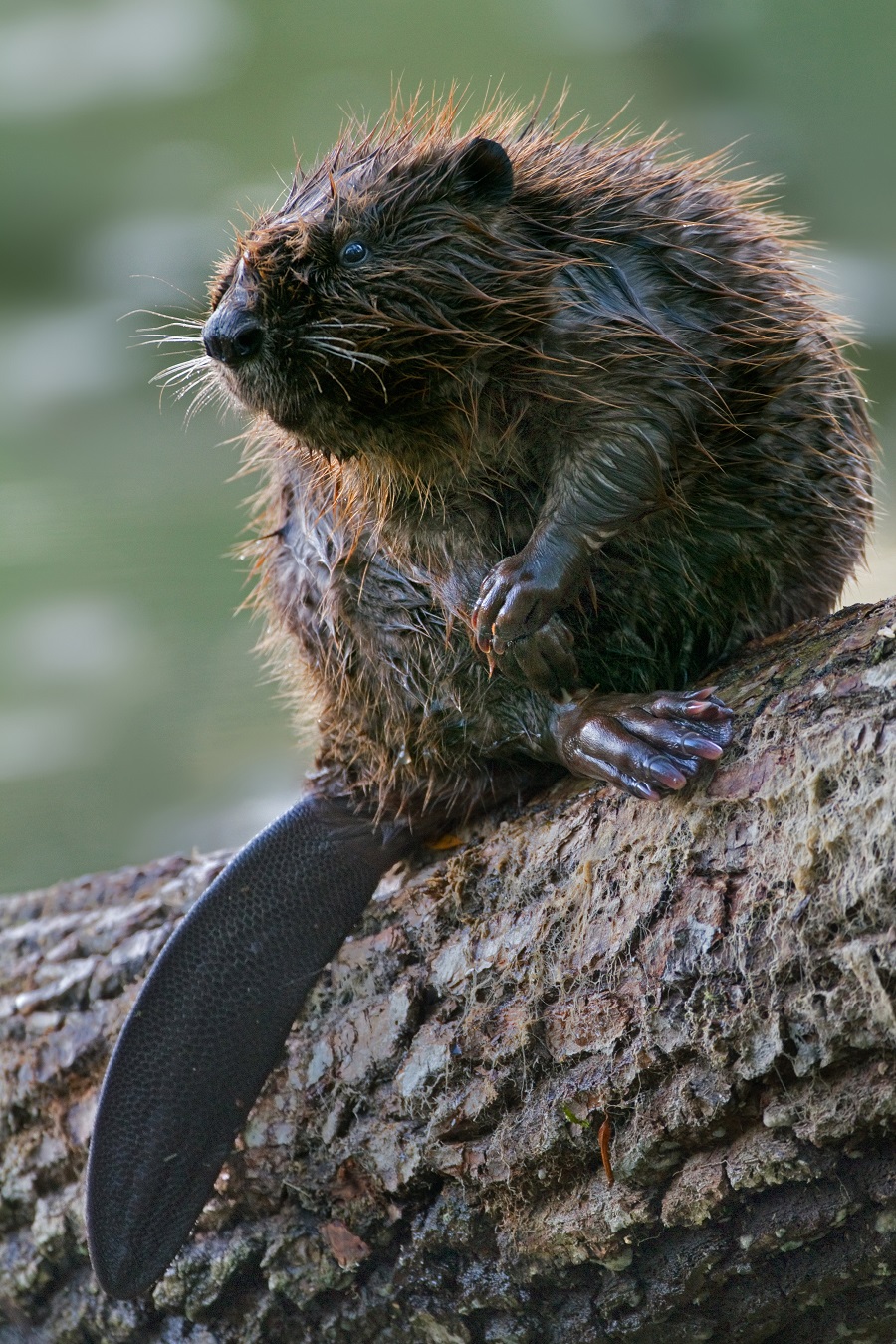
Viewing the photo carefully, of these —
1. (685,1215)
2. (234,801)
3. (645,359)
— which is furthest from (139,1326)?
(234,801)

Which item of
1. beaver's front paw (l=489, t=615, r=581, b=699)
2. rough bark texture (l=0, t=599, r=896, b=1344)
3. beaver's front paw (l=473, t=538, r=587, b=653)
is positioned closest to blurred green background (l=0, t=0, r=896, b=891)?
rough bark texture (l=0, t=599, r=896, b=1344)

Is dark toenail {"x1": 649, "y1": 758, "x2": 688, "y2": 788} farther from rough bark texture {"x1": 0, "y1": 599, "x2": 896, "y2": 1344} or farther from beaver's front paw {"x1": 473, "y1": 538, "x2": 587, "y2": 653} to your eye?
beaver's front paw {"x1": 473, "y1": 538, "x2": 587, "y2": 653}

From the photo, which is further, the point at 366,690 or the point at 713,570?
the point at 366,690

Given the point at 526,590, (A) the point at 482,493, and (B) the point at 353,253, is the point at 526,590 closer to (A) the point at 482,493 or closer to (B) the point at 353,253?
(A) the point at 482,493

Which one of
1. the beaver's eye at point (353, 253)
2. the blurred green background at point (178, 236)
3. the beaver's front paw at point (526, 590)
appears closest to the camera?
the beaver's front paw at point (526, 590)

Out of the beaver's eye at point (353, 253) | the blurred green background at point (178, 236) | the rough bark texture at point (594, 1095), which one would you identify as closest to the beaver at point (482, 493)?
the beaver's eye at point (353, 253)

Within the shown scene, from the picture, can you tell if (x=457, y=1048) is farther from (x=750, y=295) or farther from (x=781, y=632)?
(x=750, y=295)

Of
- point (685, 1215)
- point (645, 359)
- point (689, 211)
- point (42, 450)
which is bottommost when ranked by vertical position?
point (685, 1215)

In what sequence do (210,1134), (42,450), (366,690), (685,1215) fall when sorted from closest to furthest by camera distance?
1. (685,1215)
2. (210,1134)
3. (366,690)
4. (42,450)

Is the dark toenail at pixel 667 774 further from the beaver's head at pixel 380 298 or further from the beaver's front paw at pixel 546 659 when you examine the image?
the beaver's head at pixel 380 298
